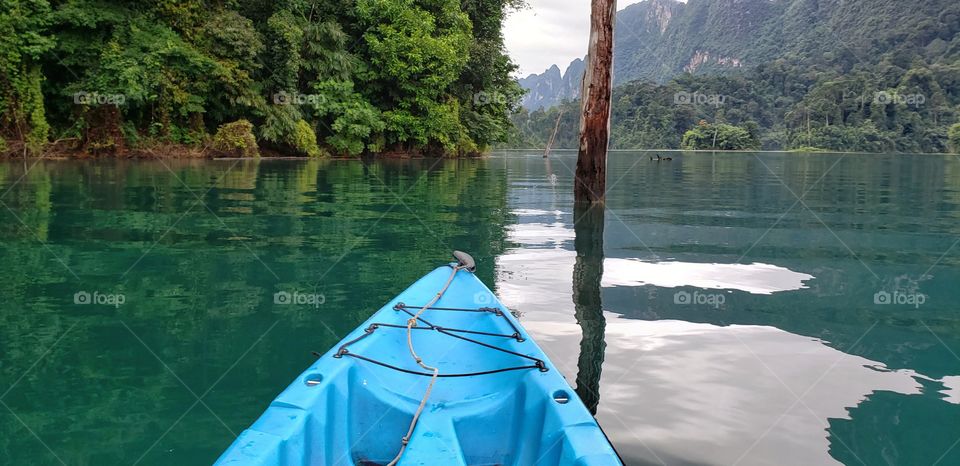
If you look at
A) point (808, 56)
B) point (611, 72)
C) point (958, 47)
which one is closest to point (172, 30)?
point (611, 72)

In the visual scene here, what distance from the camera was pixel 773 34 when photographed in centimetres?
11675

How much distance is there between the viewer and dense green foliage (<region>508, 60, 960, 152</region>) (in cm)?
5909

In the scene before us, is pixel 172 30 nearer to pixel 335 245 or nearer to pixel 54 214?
pixel 54 214

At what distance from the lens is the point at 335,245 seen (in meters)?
7.71

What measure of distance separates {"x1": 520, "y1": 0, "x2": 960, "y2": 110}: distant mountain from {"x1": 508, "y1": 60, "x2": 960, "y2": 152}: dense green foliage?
7.30m

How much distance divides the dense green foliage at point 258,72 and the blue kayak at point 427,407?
2138cm

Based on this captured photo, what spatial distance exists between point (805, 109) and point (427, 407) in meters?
71.5

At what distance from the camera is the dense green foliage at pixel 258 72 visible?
21.2m

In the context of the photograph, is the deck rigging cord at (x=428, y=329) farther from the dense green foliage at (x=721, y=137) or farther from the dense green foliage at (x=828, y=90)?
the dense green foliage at (x=721, y=137)

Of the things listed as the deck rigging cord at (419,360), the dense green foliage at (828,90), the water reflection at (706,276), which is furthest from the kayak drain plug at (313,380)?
the dense green foliage at (828,90)

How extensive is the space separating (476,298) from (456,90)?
1205 inches

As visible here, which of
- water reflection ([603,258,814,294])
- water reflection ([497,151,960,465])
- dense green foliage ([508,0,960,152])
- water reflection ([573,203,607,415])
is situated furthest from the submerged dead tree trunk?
dense green foliage ([508,0,960,152])

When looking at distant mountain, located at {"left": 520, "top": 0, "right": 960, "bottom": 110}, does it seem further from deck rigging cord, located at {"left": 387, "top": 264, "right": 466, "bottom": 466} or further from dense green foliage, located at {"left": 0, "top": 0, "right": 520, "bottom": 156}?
deck rigging cord, located at {"left": 387, "top": 264, "right": 466, "bottom": 466}

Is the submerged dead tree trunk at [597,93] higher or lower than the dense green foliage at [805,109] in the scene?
lower
